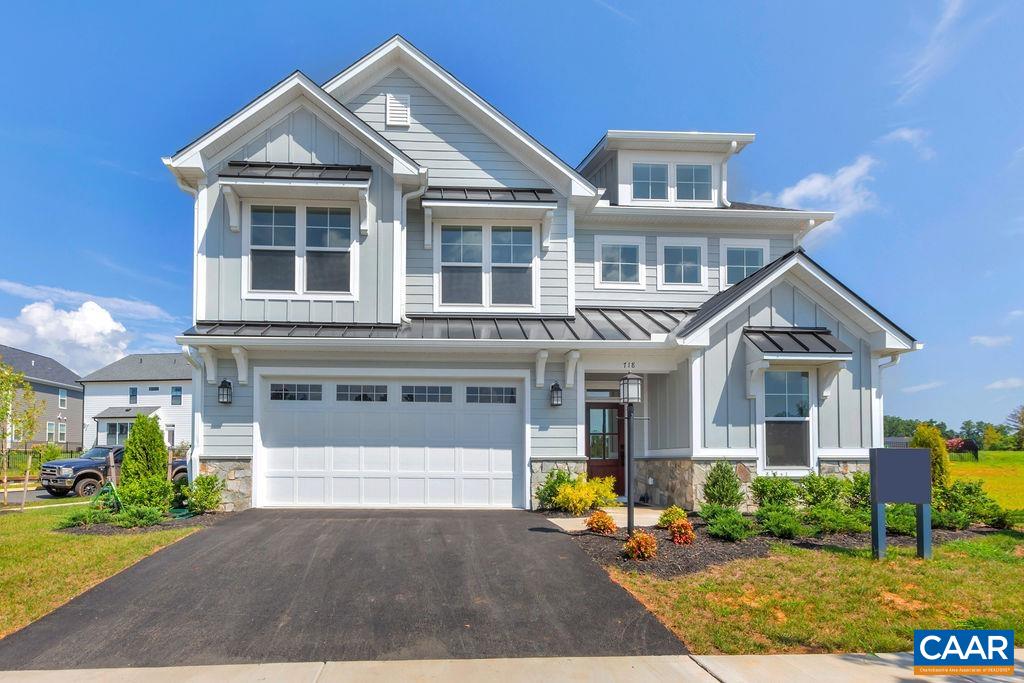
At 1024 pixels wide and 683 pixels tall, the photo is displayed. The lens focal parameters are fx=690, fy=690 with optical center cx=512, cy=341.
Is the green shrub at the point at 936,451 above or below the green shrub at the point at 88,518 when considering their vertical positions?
above

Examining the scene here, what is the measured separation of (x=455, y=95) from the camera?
13367 mm

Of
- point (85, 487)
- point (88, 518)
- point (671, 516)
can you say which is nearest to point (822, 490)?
point (671, 516)

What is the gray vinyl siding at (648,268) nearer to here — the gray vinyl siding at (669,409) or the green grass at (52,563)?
the gray vinyl siding at (669,409)

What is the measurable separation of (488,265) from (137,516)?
729 cm

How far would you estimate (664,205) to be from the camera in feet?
50.3

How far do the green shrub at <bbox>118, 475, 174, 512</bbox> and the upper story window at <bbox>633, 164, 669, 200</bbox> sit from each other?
1106cm

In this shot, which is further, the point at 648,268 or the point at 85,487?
the point at 85,487

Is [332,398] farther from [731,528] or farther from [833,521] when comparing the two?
[833,521]

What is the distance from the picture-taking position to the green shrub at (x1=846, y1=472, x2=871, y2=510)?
11508 mm

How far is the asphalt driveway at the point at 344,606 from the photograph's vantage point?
6.05 m

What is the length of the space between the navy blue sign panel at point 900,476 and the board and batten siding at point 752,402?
139 inches

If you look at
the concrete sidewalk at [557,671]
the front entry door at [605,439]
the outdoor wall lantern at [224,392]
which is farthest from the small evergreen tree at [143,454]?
the front entry door at [605,439]

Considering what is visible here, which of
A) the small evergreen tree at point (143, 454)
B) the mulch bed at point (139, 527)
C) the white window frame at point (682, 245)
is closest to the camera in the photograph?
the mulch bed at point (139, 527)

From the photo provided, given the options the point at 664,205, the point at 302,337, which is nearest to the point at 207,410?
the point at 302,337
